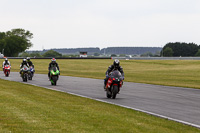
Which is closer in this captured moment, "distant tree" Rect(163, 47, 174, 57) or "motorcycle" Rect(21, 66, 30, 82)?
"motorcycle" Rect(21, 66, 30, 82)

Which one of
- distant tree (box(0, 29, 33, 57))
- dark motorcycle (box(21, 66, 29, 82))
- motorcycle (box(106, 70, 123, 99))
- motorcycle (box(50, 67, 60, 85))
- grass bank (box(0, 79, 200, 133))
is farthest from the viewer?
distant tree (box(0, 29, 33, 57))

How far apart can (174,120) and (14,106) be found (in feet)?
15.2

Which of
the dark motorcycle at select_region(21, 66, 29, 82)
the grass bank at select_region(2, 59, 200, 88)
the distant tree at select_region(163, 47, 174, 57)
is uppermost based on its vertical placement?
the distant tree at select_region(163, 47, 174, 57)

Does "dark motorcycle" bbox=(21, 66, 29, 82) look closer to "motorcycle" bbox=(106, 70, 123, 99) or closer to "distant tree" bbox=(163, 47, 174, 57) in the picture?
"motorcycle" bbox=(106, 70, 123, 99)

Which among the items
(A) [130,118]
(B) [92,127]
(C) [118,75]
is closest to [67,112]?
(A) [130,118]

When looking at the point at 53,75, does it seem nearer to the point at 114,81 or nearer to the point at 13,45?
the point at 114,81

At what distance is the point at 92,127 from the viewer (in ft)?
28.8

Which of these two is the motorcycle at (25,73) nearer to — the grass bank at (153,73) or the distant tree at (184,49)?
the grass bank at (153,73)

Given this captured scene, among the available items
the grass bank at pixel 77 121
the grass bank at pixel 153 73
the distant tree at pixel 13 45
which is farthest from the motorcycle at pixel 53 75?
the distant tree at pixel 13 45

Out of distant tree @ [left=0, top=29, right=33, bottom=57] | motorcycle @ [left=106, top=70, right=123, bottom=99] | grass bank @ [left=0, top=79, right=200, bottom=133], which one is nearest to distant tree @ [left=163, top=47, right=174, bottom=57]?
distant tree @ [left=0, top=29, right=33, bottom=57]

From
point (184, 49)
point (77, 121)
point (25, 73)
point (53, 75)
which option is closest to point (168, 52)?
point (184, 49)

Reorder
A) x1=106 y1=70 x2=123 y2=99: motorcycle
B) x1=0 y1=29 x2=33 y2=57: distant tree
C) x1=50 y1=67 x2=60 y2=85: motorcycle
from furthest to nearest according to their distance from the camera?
x1=0 y1=29 x2=33 y2=57: distant tree → x1=50 y1=67 x2=60 y2=85: motorcycle → x1=106 y1=70 x2=123 y2=99: motorcycle

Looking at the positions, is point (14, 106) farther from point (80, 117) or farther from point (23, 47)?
point (23, 47)

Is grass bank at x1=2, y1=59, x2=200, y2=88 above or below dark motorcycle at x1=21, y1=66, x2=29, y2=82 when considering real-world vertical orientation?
below
